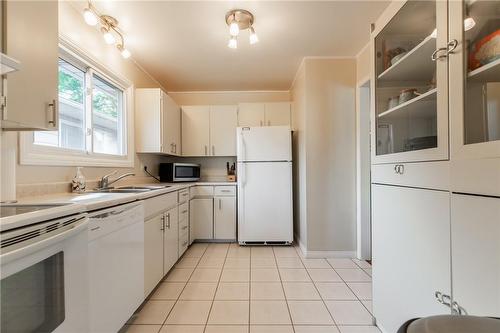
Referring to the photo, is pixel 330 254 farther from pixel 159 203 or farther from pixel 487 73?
pixel 487 73

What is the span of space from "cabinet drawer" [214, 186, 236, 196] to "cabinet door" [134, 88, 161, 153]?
97 centimetres

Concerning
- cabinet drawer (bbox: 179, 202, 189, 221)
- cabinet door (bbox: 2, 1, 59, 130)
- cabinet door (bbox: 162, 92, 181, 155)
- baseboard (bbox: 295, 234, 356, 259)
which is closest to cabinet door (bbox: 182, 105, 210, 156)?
cabinet door (bbox: 162, 92, 181, 155)

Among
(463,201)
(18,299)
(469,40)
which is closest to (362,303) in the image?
(463,201)

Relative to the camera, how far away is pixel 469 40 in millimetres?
960

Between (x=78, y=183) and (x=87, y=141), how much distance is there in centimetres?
45

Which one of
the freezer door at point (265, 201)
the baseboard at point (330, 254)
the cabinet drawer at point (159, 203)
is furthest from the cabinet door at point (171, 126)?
the baseboard at point (330, 254)

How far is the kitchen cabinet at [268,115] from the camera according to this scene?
12.6ft

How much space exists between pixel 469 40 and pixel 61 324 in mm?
1977

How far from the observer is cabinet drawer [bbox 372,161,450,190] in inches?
41.8

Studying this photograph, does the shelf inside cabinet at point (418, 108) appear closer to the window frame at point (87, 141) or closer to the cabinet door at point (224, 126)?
the window frame at point (87, 141)

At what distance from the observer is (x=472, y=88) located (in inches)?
37.7

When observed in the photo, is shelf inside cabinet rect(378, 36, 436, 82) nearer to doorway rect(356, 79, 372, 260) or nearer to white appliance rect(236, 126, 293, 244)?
doorway rect(356, 79, 372, 260)

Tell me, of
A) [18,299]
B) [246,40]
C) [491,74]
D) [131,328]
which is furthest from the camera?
[246,40]

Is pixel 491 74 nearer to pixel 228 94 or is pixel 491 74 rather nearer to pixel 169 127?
pixel 169 127
